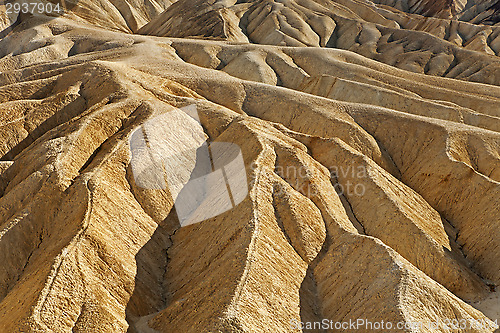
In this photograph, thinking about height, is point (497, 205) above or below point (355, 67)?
below

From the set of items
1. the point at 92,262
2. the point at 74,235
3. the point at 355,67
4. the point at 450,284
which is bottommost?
the point at 450,284

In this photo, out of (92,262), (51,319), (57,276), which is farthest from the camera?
(92,262)

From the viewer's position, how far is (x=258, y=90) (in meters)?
42.7

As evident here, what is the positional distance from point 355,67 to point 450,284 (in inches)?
1416

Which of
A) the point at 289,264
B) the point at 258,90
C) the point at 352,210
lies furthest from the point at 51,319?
the point at 258,90

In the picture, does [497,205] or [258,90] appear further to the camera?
[258,90]

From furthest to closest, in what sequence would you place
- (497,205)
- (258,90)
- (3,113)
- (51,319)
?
(258,90) < (3,113) < (497,205) < (51,319)

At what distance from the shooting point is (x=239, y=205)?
24188 millimetres

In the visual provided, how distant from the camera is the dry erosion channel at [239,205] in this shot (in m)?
19.5

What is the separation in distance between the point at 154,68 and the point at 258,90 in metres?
11.7

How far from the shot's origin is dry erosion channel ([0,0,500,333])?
63.8 ft

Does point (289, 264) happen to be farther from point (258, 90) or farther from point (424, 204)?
point (258, 90)

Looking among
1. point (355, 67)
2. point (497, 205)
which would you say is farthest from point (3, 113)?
point (355, 67)

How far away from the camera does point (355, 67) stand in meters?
54.5
